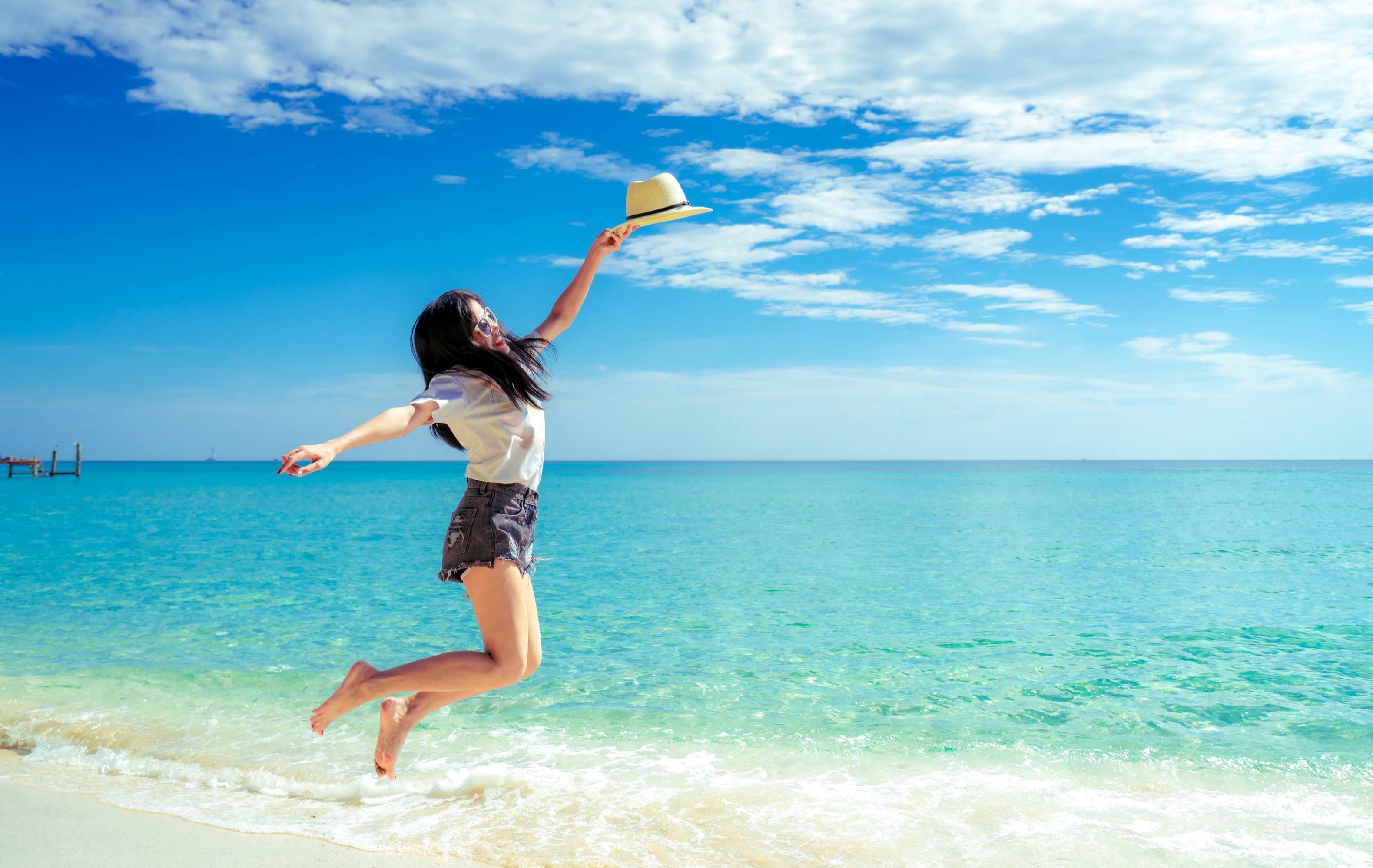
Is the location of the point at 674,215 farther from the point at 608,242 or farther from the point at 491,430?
the point at 491,430

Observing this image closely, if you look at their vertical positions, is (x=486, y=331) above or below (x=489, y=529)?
above

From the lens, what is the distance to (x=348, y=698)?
371cm

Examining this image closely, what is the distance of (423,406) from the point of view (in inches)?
117

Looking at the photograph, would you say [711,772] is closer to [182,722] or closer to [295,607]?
[182,722]

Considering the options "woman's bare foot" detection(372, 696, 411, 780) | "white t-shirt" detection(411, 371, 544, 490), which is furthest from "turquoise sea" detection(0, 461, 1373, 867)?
"white t-shirt" detection(411, 371, 544, 490)

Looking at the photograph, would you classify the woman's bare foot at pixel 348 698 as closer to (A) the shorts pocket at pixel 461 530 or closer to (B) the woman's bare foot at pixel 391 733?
(B) the woman's bare foot at pixel 391 733

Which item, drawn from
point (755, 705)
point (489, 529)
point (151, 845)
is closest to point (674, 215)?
point (489, 529)

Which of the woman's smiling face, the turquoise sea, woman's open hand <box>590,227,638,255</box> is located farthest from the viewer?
the turquoise sea

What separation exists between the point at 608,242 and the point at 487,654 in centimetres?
203

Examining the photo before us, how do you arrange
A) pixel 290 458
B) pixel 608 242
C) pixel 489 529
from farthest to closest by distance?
pixel 608 242 < pixel 489 529 < pixel 290 458

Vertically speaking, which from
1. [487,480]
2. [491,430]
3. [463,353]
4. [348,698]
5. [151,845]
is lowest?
[151,845]

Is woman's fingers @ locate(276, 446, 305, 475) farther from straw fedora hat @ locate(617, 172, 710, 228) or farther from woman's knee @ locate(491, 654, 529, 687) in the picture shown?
straw fedora hat @ locate(617, 172, 710, 228)

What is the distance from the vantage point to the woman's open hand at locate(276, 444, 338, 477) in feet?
7.63

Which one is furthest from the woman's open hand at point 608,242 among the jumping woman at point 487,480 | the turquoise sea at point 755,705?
the turquoise sea at point 755,705
